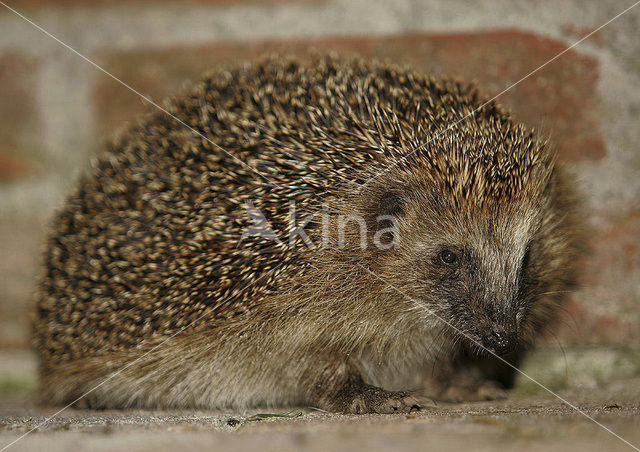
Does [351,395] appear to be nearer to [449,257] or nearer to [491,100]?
[449,257]

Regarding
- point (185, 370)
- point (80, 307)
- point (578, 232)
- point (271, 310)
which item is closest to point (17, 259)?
point (80, 307)

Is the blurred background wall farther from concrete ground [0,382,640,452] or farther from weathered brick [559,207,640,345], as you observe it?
concrete ground [0,382,640,452]

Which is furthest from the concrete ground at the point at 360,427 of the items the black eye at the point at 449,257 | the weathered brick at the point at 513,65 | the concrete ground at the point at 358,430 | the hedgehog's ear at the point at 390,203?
the weathered brick at the point at 513,65

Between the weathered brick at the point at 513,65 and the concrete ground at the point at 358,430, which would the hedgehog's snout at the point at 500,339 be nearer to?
the concrete ground at the point at 358,430

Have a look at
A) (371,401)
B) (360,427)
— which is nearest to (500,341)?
(371,401)

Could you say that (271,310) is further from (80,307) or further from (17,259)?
(17,259)

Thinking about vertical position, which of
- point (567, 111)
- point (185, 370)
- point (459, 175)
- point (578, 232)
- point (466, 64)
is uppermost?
point (466, 64)

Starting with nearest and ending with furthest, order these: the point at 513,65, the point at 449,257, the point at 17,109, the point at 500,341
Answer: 1. the point at 500,341
2. the point at 449,257
3. the point at 513,65
4. the point at 17,109
